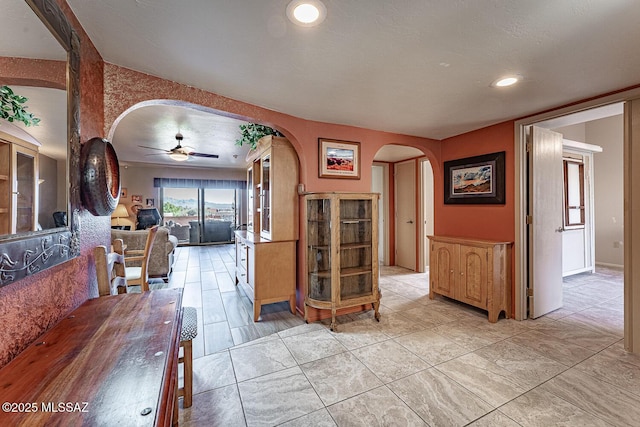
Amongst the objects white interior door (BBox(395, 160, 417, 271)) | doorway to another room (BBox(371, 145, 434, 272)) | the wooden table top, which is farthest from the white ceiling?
white interior door (BBox(395, 160, 417, 271))

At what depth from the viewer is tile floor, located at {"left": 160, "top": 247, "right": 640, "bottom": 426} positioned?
1608mm

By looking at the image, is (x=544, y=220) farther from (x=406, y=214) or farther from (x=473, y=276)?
(x=406, y=214)

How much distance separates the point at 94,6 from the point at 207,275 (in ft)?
13.8

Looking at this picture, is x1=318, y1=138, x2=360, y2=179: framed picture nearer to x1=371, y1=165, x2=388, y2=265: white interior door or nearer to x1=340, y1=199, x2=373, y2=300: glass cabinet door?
x1=340, y1=199, x2=373, y2=300: glass cabinet door

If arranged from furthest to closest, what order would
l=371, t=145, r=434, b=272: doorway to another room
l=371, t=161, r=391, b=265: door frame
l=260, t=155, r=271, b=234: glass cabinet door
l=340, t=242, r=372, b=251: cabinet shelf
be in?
l=371, t=161, r=391, b=265: door frame
l=371, t=145, r=434, b=272: doorway to another room
l=260, t=155, r=271, b=234: glass cabinet door
l=340, t=242, r=372, b=251: cabinet shelf

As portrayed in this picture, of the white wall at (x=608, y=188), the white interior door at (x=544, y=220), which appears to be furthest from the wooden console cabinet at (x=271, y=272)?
the white wall at (x=608, y=188)

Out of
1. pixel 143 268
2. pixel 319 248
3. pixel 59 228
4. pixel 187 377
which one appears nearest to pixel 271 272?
pixel 319 248

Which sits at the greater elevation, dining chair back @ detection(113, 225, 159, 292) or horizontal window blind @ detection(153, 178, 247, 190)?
horizontal window blind @ detection(153, 178, 247, 190)

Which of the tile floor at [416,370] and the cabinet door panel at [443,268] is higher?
the cabinet door panel at [443,268]

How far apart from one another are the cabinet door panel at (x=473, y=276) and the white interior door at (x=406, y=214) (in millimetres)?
1951

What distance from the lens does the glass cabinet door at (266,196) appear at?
10.5ft

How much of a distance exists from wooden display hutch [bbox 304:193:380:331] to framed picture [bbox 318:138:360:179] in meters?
0.38

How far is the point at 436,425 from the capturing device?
60.1 inches

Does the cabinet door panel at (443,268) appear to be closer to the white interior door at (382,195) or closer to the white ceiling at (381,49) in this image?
the white ceiling at (381,49)
